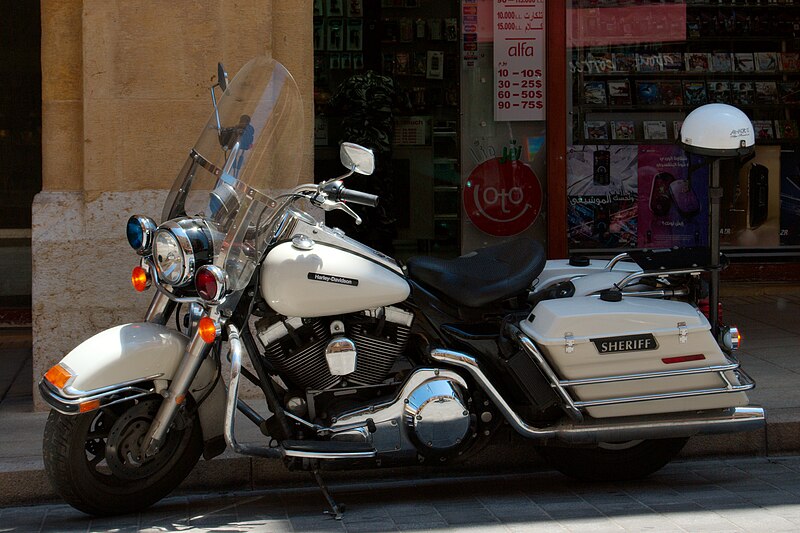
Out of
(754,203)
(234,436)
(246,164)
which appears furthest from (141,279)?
(754,203)

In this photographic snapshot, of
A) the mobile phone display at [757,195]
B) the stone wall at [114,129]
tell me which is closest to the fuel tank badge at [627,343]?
the stone wall at [114,129]

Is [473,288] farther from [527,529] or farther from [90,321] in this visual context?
[90,321]

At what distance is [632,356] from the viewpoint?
190 inches

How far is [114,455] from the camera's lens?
4.50 meters

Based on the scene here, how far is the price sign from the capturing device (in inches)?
346

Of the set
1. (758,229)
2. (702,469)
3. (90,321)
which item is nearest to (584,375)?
(702,469)

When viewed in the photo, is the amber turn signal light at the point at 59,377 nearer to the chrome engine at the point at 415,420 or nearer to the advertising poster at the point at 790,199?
the chrome engine at the point at 415,420

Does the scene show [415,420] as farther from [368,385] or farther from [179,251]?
[179,251]

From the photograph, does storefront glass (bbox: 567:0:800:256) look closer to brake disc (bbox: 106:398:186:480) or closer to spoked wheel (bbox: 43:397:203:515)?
spoked wheel (bbox: 43:397:203:515)

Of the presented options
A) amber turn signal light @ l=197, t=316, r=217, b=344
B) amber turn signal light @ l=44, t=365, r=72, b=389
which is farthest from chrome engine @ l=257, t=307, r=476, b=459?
amber turn signal light @ l=44, t=365, r=72, b=389

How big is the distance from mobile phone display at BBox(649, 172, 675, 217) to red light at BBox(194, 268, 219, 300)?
5.72 meters

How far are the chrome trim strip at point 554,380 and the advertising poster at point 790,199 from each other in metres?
5.88

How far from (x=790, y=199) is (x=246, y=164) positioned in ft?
22.0

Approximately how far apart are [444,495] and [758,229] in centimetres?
576
